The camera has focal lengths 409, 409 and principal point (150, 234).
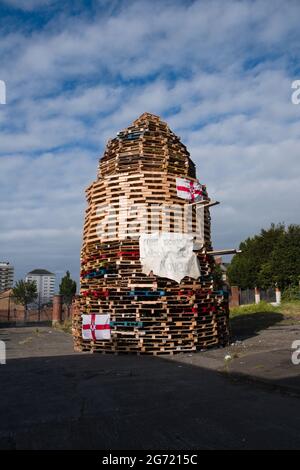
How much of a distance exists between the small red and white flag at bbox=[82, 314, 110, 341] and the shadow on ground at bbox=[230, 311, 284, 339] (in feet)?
21.1

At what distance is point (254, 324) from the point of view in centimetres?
2192

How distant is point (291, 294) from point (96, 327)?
26.1m

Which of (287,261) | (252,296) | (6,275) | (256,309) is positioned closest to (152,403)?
(256,309)

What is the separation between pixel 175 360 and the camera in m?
11.7

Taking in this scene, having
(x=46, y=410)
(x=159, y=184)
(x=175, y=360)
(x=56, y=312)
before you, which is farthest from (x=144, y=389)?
(x=56, y=312)

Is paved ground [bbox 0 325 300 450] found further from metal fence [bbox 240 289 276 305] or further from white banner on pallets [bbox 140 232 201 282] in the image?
metal fence [bbox 240 289 276 305]

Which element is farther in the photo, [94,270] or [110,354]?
[94,270]

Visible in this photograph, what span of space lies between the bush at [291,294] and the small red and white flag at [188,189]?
22.5 meters

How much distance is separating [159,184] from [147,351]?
5.44 metres

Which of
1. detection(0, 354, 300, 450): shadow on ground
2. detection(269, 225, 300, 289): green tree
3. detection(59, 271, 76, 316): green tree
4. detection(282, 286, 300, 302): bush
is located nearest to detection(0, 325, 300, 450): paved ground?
detection(0, 354, 300, 450): shadow on ground

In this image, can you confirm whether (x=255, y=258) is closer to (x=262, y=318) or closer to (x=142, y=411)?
(x=262, y=318)

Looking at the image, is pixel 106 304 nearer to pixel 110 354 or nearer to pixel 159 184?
pixel 110 354

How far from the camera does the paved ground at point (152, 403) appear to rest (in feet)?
16.0

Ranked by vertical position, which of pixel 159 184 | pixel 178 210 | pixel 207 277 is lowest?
pixel 207 277
